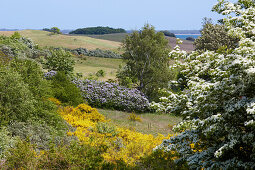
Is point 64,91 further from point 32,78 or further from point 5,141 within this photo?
point 5,141

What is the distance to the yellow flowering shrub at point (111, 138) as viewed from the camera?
312 inches

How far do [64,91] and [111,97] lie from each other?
152 inches

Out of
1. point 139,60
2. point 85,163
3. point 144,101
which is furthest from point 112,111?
point 85,163

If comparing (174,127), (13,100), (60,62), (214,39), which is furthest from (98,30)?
(174,127)

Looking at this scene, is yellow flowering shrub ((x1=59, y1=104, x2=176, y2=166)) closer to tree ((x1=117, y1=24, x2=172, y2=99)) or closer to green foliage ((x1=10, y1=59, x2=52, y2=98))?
green foliage ((x1=10, y1=59, x2=52, y2=98))

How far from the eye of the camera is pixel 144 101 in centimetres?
1777

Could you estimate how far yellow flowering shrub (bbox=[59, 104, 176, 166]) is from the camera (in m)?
7.91

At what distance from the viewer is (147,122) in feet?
50.8

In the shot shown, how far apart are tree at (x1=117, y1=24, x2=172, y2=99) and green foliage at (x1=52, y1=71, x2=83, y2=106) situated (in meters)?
6.64

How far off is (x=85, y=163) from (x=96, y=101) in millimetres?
10523

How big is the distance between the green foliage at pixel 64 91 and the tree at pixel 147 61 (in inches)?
262

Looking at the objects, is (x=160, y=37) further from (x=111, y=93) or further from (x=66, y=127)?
(x=66, y=127)

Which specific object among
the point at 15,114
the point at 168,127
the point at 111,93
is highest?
the point at 15,114

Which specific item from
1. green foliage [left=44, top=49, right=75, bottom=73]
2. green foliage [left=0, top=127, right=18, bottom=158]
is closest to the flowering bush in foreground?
green foliage [left=44, top=49, right=75, bottom=73]
